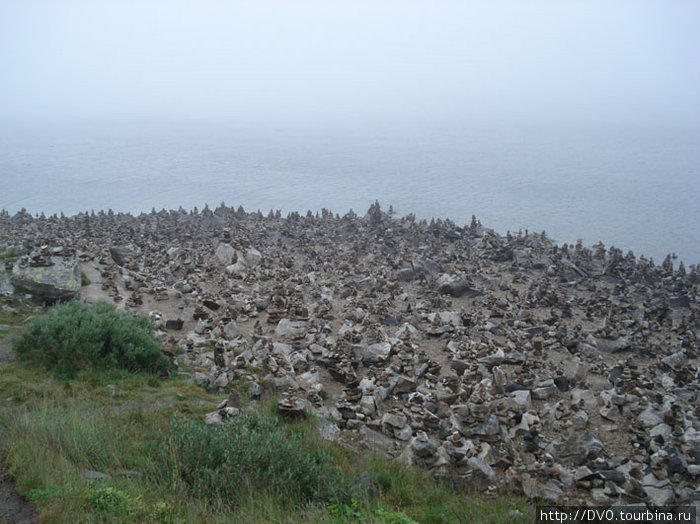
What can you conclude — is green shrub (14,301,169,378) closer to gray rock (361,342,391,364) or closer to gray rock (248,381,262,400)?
gray rock (248,381,262,400)

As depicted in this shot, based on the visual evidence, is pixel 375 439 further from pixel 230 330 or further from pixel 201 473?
pixel 230 330

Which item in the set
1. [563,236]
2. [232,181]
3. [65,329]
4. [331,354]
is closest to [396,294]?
[331,354]

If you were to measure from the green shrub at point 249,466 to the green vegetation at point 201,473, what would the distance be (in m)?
0.01

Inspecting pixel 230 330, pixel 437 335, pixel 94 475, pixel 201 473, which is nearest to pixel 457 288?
pixel 437 335

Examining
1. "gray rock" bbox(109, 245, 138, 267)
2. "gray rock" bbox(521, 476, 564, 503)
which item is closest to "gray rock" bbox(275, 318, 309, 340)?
"gray rock" bbox(521, 476, 564, 503)

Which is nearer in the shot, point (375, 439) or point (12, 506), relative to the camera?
point (12, 506)

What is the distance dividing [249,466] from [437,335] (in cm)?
626

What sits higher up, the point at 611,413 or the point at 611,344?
the point at 611,344

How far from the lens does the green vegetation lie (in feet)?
17.2

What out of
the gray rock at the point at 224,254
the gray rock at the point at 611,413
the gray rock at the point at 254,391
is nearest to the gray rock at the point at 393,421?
the gray rock at the point at 254,391

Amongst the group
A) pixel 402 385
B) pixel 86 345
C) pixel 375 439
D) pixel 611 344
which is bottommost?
pixel 375 439

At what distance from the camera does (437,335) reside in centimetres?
1133

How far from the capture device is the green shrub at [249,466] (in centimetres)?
573

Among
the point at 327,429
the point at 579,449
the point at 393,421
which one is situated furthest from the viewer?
the point at 393,421
